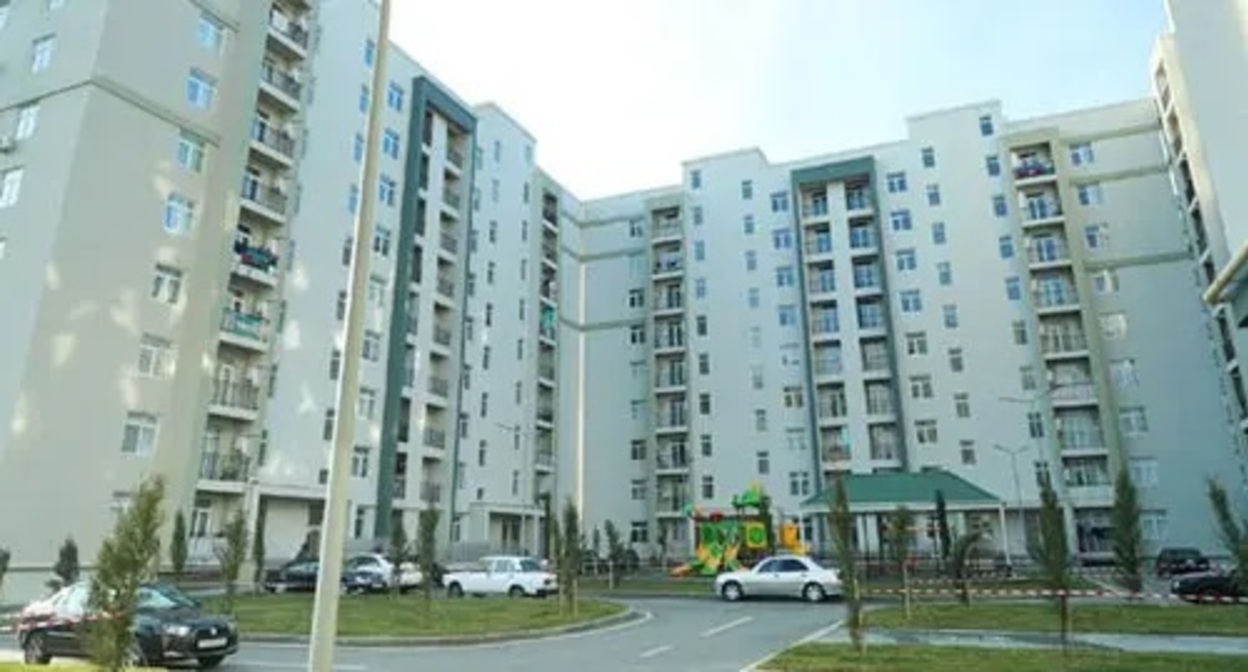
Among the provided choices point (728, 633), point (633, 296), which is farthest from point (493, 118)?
point (728, 633)

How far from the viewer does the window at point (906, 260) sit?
171ft

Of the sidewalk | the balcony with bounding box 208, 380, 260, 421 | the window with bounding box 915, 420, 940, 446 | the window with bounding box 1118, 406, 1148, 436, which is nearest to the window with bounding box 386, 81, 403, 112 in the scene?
the balcony with bounding box 208, 380, 260, 421

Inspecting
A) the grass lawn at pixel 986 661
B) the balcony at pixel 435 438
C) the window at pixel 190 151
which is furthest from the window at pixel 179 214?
the grass lawn at pixel 986 661

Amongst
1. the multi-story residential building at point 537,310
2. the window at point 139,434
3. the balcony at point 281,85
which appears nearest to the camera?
the window at point 139,434

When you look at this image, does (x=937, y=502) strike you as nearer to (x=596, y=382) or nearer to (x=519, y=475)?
(x=519, y=475)

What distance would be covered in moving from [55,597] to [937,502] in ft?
93.3

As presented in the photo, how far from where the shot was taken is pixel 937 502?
31.6m

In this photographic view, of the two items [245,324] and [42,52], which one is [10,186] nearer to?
[42,52]

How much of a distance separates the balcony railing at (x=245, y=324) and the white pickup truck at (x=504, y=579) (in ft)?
44.5

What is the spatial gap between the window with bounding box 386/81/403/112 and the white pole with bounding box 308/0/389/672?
129ft

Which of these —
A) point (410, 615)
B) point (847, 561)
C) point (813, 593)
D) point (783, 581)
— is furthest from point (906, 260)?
point (847, 561)

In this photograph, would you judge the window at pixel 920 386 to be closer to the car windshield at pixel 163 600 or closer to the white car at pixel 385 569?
the white car at pixel 385 569

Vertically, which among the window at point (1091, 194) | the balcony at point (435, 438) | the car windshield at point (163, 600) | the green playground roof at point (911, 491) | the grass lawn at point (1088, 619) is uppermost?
the window at point (1091, 194)

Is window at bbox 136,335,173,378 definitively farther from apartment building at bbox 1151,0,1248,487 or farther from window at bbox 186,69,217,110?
apartment building at bbox 1151,0,1248,487
